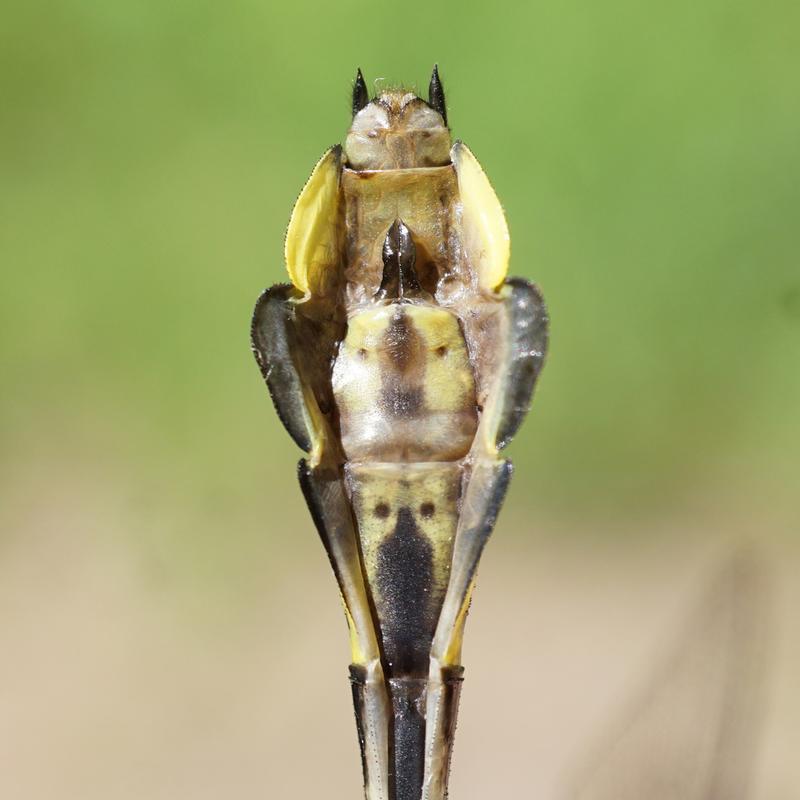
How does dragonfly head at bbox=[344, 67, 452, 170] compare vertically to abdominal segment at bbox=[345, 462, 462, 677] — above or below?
above

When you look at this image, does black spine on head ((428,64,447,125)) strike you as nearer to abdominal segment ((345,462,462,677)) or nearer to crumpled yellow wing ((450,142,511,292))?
crumpled yellow wing ((450,142,511,292))

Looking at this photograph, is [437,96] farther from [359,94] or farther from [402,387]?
[402,387]

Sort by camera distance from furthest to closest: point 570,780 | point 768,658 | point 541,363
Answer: point 768,658 < point 570,780 < point 541,363

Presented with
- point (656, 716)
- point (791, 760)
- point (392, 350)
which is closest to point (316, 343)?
point (392, 350)

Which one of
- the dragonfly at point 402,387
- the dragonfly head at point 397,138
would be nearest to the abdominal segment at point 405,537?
the dragonfly at point 402,387

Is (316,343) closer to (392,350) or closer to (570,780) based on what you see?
(392,350)

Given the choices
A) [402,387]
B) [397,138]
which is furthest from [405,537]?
[397,138]

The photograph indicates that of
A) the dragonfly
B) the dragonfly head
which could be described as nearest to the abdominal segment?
the dragonfly
